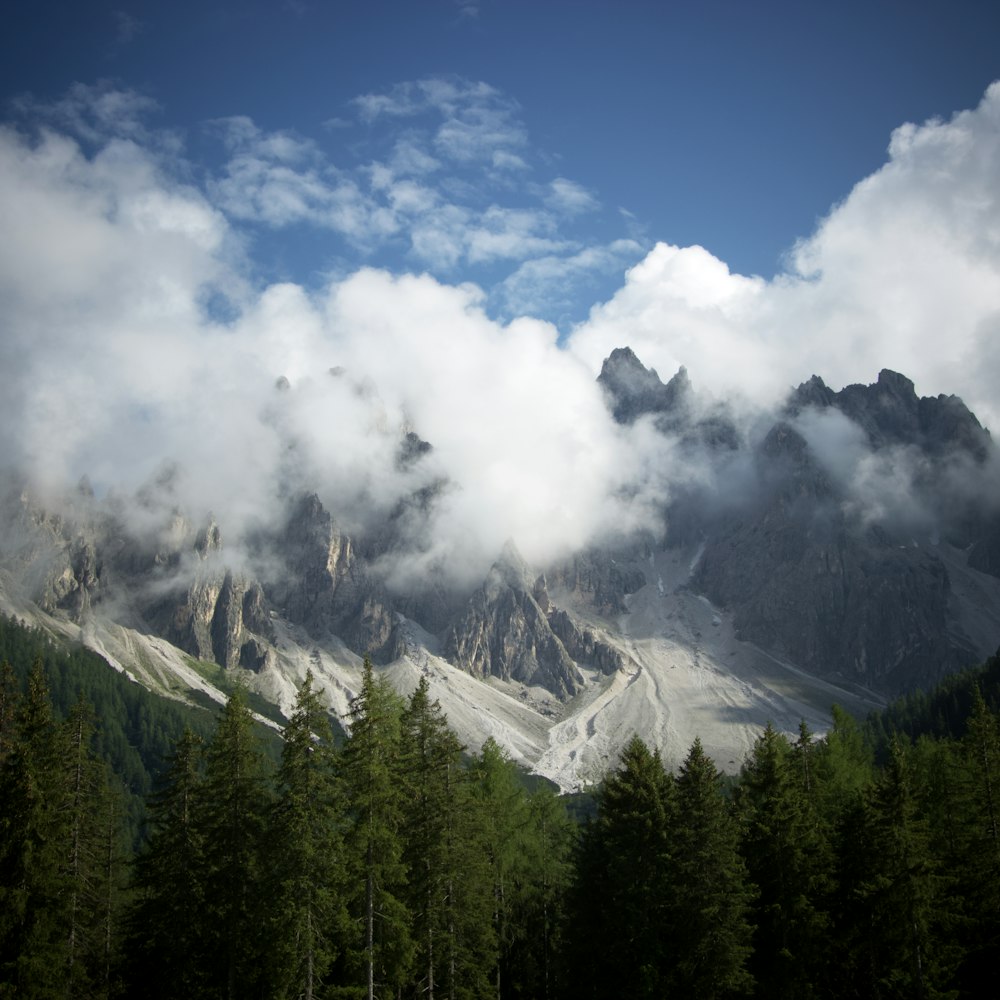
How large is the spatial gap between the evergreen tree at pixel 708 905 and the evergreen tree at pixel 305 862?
14.8m

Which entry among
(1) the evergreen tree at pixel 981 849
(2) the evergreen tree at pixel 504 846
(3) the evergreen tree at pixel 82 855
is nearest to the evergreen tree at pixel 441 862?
(2) the evergreen tree at pixel 504 846

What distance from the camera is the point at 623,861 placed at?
139 feet

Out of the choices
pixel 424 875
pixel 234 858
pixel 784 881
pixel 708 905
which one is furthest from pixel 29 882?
pixel 784 881

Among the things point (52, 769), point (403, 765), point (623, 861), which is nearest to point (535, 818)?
point (623, 861)

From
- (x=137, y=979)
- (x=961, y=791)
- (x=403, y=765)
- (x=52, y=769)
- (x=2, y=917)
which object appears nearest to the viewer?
(x=2, y=917)

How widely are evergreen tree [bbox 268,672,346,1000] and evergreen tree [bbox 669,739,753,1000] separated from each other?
48.5 feet

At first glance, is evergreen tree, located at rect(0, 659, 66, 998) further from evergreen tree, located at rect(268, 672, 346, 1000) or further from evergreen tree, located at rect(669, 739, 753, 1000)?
evergreen tree, located at rect(669, 739, 753, 1000)

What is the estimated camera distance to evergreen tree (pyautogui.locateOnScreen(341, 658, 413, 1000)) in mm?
37531

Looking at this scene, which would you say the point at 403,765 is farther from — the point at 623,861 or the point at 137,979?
the point at 137,979

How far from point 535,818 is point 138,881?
2517 cm

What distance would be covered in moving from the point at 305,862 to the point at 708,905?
56.4 ft

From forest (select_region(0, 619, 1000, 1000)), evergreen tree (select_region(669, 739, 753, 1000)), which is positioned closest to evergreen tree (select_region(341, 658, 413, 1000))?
forest (select_region(0, 619, 1000, 1000))

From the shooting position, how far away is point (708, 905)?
40.1 m

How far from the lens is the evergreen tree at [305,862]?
3597 centimetres
